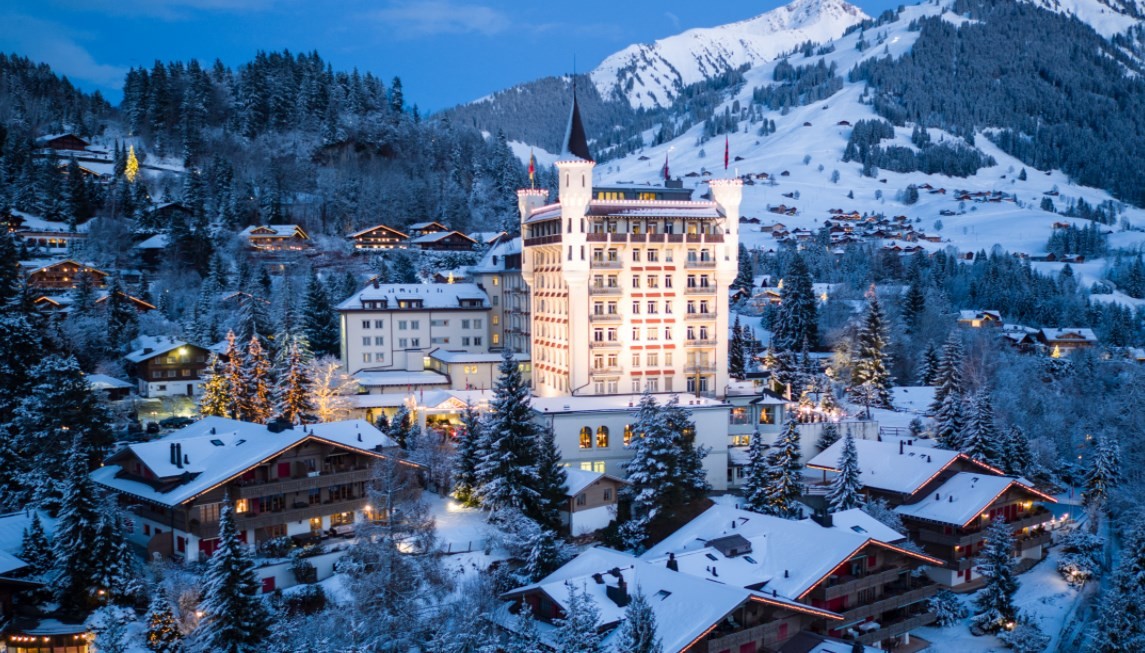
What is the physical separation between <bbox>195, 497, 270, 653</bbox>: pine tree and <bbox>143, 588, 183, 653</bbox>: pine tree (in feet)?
6.78

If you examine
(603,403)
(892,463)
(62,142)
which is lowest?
(892,463)

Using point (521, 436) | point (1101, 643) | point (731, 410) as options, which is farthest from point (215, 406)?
point (1101, 643)

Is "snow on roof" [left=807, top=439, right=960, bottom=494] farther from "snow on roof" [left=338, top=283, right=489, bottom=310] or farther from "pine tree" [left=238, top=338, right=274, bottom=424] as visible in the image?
"pine tree" [left=238, top=338, right=274, bottom=424]

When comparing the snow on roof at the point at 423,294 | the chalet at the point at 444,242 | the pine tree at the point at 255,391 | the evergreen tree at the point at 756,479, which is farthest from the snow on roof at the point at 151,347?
the evergreen tree at the point at 756,479

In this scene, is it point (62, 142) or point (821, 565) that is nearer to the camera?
point (821, 565)

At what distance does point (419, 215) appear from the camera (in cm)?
12888

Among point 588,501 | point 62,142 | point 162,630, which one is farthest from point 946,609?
point 62,142

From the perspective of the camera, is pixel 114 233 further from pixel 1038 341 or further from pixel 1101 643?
pixel 1038 341

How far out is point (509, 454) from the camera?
46156 mm

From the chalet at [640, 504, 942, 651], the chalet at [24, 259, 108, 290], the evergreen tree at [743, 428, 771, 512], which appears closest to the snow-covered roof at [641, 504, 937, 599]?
the chalet at [640, 504, 942, 651]

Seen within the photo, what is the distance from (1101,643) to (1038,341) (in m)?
83.3

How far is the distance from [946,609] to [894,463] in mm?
11172

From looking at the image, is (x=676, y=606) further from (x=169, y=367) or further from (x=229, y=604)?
(x=169, y=367)

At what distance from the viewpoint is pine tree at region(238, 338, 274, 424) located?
5809 cm
